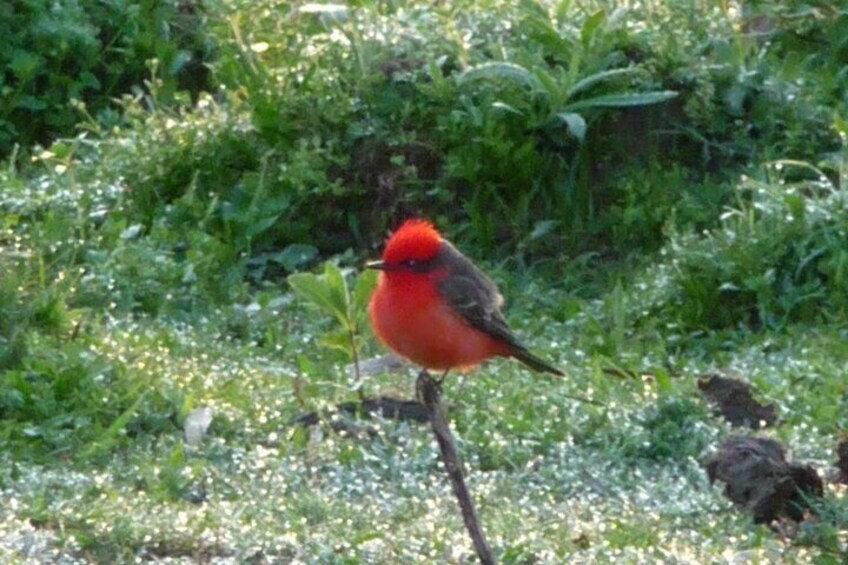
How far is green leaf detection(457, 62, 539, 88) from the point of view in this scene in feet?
27.4

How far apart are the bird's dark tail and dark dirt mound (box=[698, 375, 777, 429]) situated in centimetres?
48

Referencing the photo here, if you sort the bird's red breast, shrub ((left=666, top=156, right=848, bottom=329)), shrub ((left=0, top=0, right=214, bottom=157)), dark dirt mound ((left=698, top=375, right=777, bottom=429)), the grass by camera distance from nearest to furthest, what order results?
the grass < the bird's red breast < dark dirt mound ((left=698, top=375, right=777, bottom=429)) < shrub ((left=666, top=156, right=848, bottom=329)) < shrub ((left=0, top=0, right=214, bottom=157))

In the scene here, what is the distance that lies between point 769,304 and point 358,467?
218 cm

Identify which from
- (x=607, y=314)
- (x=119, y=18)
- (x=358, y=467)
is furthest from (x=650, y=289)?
(x=119, y=18)

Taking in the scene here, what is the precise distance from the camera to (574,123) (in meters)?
8.25

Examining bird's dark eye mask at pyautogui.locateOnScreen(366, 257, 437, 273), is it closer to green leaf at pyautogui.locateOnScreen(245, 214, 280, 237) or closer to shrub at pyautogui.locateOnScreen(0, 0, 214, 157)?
green leaf at pyautogui.locateOnScreen(245, 214, 280, 237)

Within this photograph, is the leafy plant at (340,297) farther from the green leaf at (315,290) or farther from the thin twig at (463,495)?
the thin twig at (463,495)

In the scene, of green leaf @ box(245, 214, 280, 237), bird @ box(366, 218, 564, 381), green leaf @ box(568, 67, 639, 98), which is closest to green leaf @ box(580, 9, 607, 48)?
green leaf @ box(568, 67, 639, 98)

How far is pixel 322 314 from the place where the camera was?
303 inches

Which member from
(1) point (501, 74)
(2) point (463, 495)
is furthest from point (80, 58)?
(2) point (463, 495)

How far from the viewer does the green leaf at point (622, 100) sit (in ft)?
27.2

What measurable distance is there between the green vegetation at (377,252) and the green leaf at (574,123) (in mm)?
28

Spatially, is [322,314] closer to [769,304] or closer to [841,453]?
[769,304]

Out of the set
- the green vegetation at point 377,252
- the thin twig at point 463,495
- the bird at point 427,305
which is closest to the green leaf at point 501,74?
the green vegetation at point 377,252
